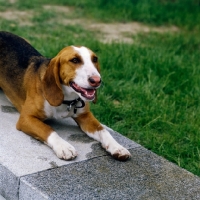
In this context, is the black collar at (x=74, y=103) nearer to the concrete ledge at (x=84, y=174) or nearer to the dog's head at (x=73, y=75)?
the dog's head at (x=73, y=75)

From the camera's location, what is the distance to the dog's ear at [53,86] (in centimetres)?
374

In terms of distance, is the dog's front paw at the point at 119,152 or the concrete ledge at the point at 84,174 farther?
the dog's front paw at the point at 119,152

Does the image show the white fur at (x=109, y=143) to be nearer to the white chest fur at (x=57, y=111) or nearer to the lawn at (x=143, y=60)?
the white chest fur at (x=57, y=111)

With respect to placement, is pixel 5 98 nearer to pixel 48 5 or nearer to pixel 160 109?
pixel 160 109

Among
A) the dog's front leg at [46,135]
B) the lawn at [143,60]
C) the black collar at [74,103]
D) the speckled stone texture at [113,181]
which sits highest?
the black collar at [74,103]

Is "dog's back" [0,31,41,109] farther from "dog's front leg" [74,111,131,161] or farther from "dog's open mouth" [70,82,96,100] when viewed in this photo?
"dog's open mouth" [70,82,96,100]

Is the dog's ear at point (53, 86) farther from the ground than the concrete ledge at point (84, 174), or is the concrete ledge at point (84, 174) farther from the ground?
the dog's ear at point (53, 86)

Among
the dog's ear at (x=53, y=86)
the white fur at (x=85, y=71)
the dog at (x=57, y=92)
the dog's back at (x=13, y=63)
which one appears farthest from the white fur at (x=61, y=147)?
the dog's back at (x=13, y=63)

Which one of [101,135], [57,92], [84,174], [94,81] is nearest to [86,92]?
[94,81]

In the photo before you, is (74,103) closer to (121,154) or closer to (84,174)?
(121,154)

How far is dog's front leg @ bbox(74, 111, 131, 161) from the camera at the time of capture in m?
3.65

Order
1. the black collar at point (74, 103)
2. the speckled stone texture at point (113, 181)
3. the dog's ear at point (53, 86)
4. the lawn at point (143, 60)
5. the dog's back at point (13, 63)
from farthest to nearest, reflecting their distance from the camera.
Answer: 1. the lawn at point (143, 60)
2. the dog's back at point (13, 63)
3. the black collar at point (74, 103)
4. the dog's ear at point (53, 86)
5. the speckled stone texture at point (113, 181)

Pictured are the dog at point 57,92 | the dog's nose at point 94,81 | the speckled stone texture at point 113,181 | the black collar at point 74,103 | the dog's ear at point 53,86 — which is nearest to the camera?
the speckled stone texture at point 113,181

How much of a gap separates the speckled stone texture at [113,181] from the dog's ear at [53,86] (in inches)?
20.1
